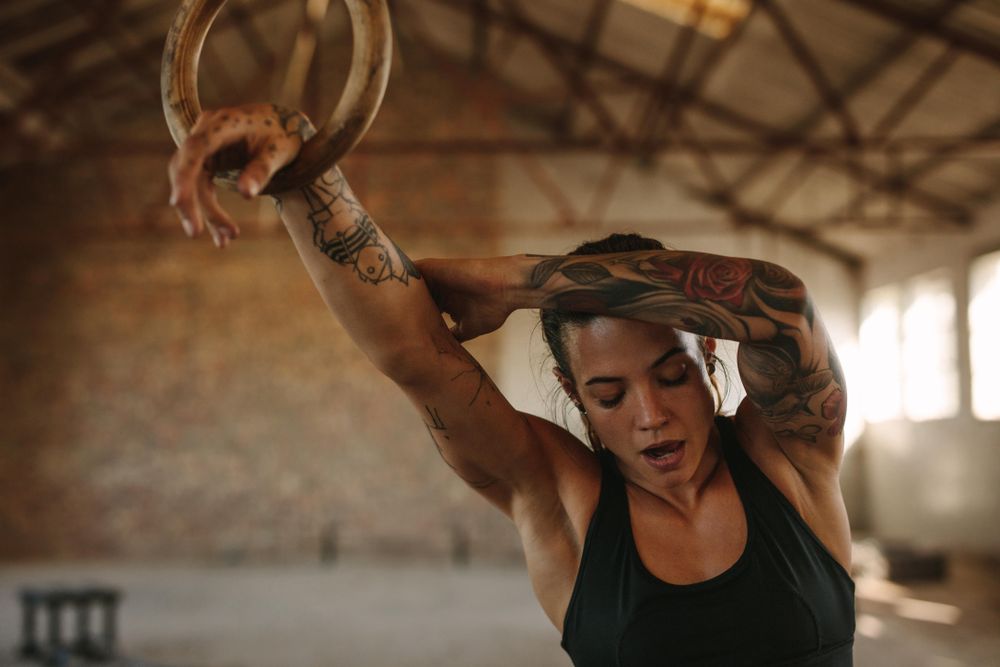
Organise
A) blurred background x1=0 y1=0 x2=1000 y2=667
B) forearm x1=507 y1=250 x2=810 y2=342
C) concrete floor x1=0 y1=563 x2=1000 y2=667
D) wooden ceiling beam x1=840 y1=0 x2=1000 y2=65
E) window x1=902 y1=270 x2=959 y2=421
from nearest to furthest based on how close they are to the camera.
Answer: forearm x1=507 y1=250 x2=810 y2=342, concrete floor x1=0 y1=563 x2=1000 y2=667, wooden ceiling beam x1=840 y1=0 x2=1000 y2=65, blurred background x1=0 y1=0 x2=1000 y2=667, window x1=902 y1=270 x2=959 y2=421

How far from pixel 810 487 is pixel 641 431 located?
11.9 inches

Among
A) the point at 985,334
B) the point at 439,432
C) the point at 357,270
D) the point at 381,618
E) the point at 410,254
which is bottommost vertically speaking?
the point at 381,618

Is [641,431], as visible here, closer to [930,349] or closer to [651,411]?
[651,411]

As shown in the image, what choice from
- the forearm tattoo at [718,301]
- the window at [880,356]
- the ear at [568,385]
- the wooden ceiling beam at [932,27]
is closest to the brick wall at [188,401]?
the window at [880,356]

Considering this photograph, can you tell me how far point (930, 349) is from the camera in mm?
10953

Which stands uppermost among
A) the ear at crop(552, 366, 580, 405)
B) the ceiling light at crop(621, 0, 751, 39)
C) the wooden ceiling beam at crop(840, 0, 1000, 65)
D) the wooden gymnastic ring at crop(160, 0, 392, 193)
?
the ceiling light at crop(621, 0, 751, 39)

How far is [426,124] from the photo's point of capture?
469 inches

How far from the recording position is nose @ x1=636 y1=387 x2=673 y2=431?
4.33 ft

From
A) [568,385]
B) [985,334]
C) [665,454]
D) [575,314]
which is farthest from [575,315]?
[985,334]

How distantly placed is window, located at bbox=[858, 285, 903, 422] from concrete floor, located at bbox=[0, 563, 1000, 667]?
304cm

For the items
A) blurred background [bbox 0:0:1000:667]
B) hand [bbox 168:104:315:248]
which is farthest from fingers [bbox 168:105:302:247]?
blurred background [bbox 0:0:1000:667]

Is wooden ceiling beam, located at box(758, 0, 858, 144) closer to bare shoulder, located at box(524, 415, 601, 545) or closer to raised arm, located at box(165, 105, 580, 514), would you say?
bare shoulder, located at box(524, 415, 601, 545)

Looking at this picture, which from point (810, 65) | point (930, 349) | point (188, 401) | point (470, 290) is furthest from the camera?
point (188, 401)

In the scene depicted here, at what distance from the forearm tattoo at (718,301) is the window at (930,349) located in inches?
401
